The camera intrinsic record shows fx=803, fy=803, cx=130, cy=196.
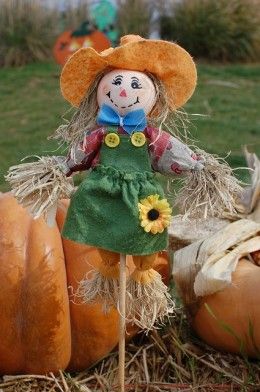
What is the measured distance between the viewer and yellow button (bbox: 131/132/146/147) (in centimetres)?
214

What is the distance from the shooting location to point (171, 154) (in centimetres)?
216

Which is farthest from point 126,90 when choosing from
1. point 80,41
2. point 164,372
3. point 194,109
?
point 80,41

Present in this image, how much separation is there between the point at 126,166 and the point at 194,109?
16.7 feet

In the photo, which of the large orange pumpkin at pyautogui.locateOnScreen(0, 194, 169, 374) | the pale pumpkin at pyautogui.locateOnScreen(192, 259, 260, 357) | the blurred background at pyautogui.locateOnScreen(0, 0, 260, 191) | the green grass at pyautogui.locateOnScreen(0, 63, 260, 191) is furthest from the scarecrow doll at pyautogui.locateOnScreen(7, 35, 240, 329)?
the blurred background at pyautogui.locateOnScreen(0, 0, 260, 191)

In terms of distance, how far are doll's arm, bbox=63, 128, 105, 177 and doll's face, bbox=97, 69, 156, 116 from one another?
0.08m

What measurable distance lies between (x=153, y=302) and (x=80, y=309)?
0.98 feet

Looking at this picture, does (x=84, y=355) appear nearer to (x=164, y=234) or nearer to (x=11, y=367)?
(x=11, y=367)

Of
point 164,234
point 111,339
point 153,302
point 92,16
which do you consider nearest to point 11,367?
point 111,339

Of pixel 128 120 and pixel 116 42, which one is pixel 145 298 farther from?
pixel 116 42

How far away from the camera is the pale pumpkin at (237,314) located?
2506 millimetres

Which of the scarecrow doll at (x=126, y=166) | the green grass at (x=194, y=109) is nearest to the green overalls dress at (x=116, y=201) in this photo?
the scarecrow doll at (x=126, y=166)

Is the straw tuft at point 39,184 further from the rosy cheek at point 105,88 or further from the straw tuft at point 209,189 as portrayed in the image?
the straw tuft at point 209,189

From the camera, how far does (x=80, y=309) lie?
96.8 inches

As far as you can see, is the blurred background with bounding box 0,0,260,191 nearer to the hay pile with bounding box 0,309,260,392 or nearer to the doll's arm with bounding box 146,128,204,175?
the hay pile with bounding box 0,309,260,392
